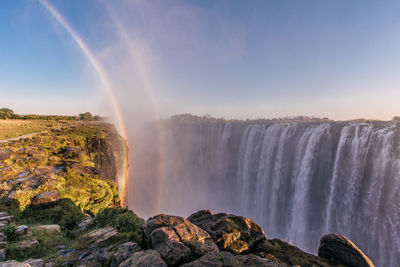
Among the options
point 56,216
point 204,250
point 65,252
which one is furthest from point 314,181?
point 56,216

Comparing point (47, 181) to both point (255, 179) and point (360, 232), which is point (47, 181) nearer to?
point (360, 232)

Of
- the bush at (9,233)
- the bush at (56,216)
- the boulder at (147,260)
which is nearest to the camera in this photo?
the boulder at (147,260)

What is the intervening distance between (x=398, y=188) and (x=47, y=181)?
87.8ft

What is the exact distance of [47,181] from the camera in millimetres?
8531

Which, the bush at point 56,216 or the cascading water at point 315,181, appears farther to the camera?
the cascading water at point 315,181

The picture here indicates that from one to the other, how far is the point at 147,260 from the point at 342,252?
4400 mm

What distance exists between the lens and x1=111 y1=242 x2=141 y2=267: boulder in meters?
3.51

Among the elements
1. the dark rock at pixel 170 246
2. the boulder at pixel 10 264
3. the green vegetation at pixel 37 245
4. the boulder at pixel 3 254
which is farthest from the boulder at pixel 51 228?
the dark rock at pixel 170 246

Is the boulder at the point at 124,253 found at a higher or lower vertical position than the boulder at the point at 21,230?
higher

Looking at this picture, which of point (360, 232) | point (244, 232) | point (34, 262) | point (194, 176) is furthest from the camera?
point (194, 176)

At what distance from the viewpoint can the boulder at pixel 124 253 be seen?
11.5 ft

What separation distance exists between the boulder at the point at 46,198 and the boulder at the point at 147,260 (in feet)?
22.9

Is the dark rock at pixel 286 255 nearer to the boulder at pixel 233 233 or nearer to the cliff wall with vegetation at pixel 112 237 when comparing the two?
the cliff wall with vegetation at pixel 112 237

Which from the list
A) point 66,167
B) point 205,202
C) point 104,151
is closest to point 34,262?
point 66,167
